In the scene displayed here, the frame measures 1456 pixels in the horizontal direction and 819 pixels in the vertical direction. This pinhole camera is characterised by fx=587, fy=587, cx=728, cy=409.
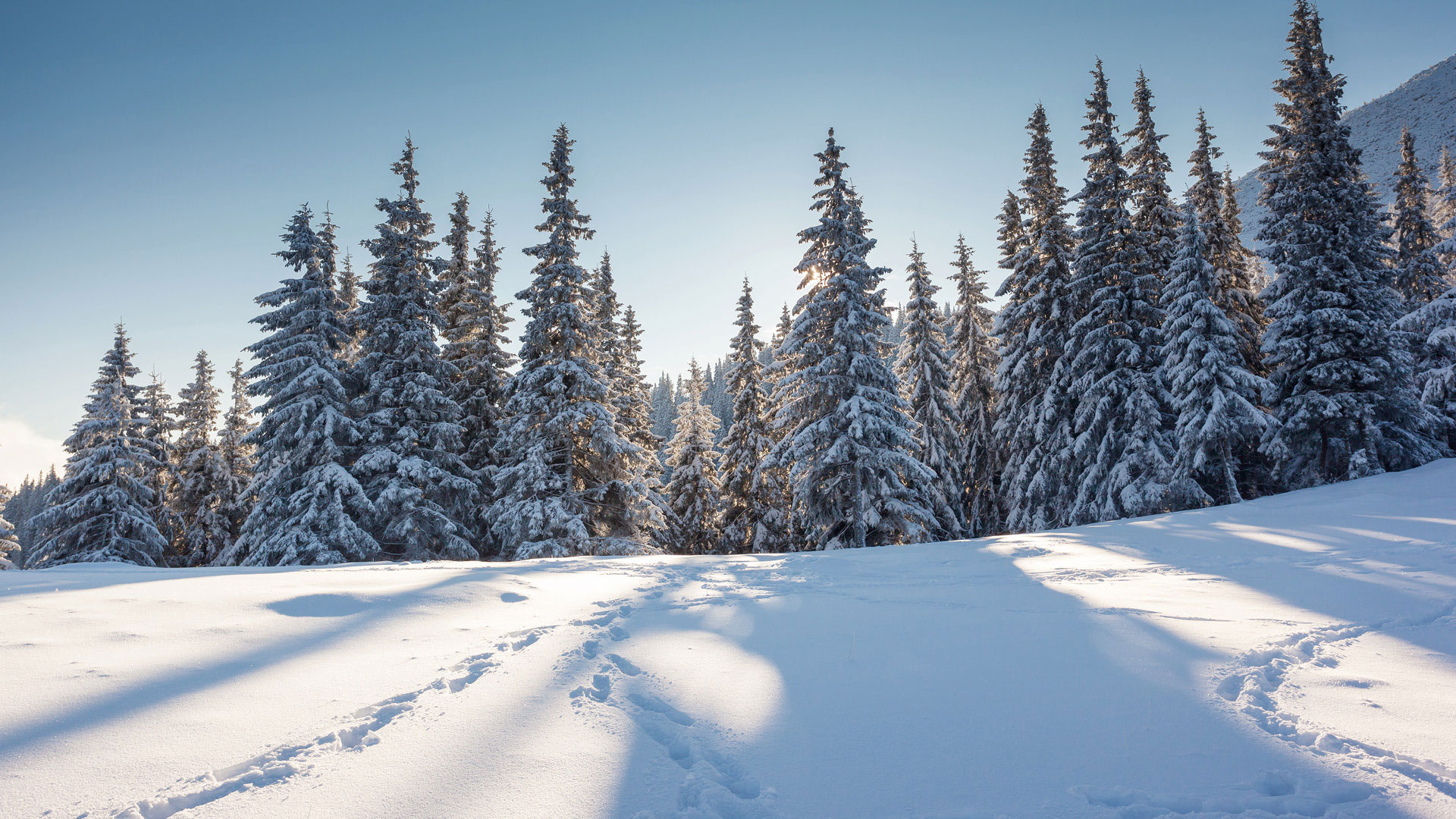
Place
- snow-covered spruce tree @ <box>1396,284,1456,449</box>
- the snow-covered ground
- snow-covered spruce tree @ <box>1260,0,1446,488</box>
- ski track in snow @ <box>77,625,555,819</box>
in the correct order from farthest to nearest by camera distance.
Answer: snow-covered spruce tree @ <box>1260,0,1446,488</box>, snow-covered spruce tree @ <box>1396,284,1456,449</box>, the snow-covered ground, ski track in snow @ <box>77,625,555,819</box>

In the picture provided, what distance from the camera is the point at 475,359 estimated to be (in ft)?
70.4

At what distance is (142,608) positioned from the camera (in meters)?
4.94

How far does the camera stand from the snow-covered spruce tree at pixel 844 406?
1661 cm

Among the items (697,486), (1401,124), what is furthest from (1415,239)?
(1401,124)

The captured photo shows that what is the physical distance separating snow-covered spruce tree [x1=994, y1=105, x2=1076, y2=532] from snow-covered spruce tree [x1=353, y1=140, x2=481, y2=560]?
62.2 ft

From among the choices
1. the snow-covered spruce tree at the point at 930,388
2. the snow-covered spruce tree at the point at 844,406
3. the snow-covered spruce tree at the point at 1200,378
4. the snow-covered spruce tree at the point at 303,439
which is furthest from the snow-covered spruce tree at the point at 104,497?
the snow-covered spruce tree at the point at 1200,378

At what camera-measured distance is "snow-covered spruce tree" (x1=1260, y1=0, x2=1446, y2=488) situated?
16266 mm

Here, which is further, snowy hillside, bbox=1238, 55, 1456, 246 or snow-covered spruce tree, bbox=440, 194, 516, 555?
snowy hillside, bbox=1238, 55, 1456, 246

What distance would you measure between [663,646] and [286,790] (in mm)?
2660

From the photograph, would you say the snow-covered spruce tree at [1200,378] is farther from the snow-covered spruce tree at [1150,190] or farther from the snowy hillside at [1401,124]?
the snowy hillside at [1401,124]

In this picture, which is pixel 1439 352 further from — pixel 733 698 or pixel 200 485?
pixel 200 485

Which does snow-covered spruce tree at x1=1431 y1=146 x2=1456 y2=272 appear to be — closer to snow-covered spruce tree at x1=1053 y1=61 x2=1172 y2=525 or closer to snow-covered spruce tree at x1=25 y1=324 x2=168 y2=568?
snow-covered spruce tree at x1=1053 y1=61 x2=1172 y2=525

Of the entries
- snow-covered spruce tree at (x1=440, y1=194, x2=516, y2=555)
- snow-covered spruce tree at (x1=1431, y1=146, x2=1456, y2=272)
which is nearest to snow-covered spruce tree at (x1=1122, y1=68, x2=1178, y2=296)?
snow-covered spruce tree at (x1=1431, y1=146, x2=1456, y2=272)

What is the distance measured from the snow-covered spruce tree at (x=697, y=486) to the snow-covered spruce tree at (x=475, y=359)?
791 cm
